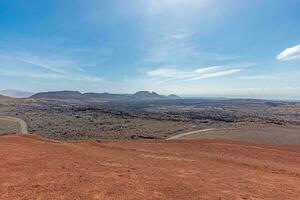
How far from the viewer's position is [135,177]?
11156 mm

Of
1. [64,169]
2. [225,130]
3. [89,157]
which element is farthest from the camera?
[225,130]

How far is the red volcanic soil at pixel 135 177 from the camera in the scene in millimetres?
9266

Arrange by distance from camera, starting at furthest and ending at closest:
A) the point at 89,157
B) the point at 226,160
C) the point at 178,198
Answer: the point at 226,160
the point at 89,157
the point at 178,198

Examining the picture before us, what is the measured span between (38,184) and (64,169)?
212 cm

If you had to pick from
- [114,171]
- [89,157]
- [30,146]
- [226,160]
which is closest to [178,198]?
[114,171]

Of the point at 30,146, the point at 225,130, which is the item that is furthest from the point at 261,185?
the point at 225,130

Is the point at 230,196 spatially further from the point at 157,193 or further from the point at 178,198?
the point at 157,193

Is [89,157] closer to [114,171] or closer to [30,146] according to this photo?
[114,171]

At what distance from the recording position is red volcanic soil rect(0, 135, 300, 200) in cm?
927

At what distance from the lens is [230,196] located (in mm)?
9336

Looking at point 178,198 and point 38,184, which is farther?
point 38,184

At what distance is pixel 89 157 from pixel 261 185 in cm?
829

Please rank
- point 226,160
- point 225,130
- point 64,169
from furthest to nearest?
point 225,130
point 226,160
point 64,169

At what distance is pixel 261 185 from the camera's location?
1099 cm
